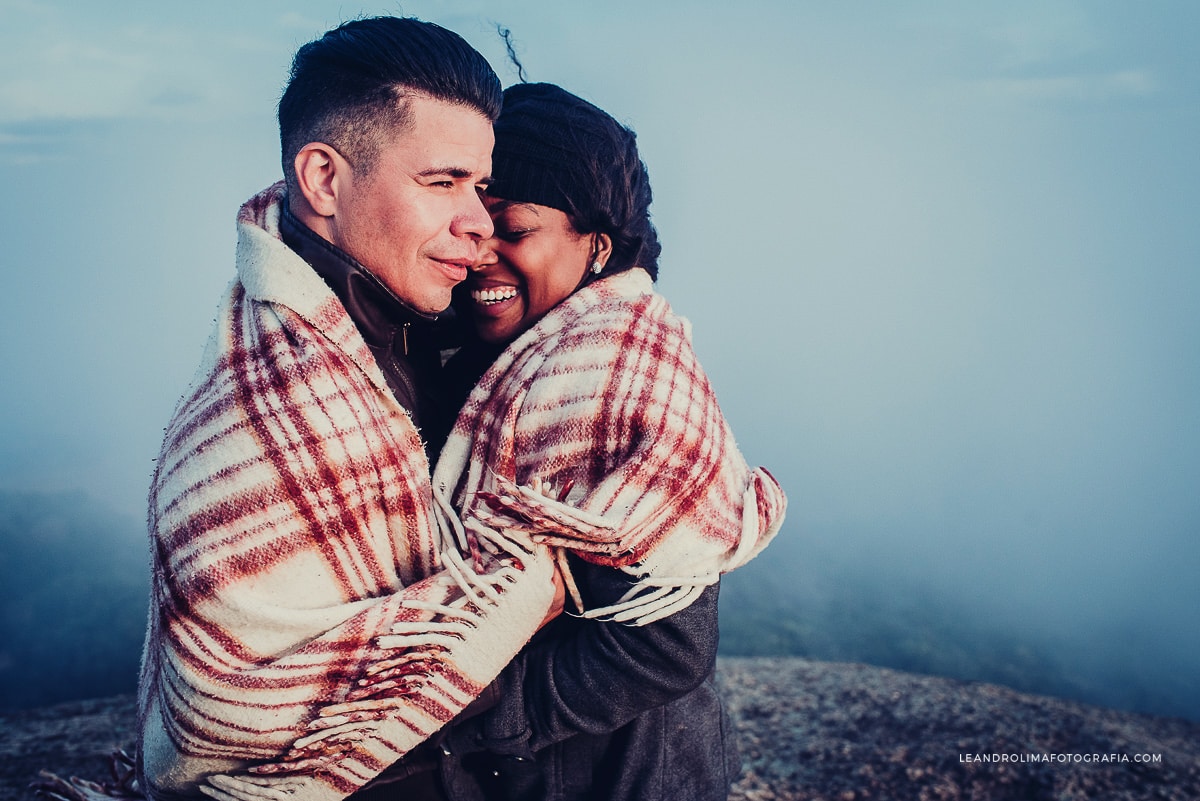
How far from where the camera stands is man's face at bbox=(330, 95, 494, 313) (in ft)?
7.02

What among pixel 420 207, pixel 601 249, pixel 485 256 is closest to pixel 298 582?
pixel 420 207

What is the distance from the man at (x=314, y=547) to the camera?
1710 millimetres

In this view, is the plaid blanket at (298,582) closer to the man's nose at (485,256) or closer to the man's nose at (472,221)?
the man's nose at (472,221)

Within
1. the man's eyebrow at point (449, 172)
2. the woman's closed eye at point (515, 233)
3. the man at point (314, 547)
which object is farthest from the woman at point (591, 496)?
the man's eyebrow at point (449, 172)

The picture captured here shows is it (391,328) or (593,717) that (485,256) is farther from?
(593,717)

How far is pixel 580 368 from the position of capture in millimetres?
2014

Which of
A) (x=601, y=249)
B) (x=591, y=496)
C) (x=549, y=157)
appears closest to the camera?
(x=591, y=496)

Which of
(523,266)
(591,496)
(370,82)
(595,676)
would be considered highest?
(370,82)

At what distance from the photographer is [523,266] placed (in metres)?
2.46

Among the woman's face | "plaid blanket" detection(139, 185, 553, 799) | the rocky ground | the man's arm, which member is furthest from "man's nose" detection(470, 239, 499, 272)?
the rocky ground

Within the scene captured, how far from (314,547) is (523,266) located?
1.10 metres

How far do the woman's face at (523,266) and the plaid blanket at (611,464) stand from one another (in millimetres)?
298

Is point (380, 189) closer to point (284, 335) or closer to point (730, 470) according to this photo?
point (284, 335)

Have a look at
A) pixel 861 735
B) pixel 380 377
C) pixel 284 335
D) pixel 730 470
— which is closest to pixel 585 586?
pixel 730 470
